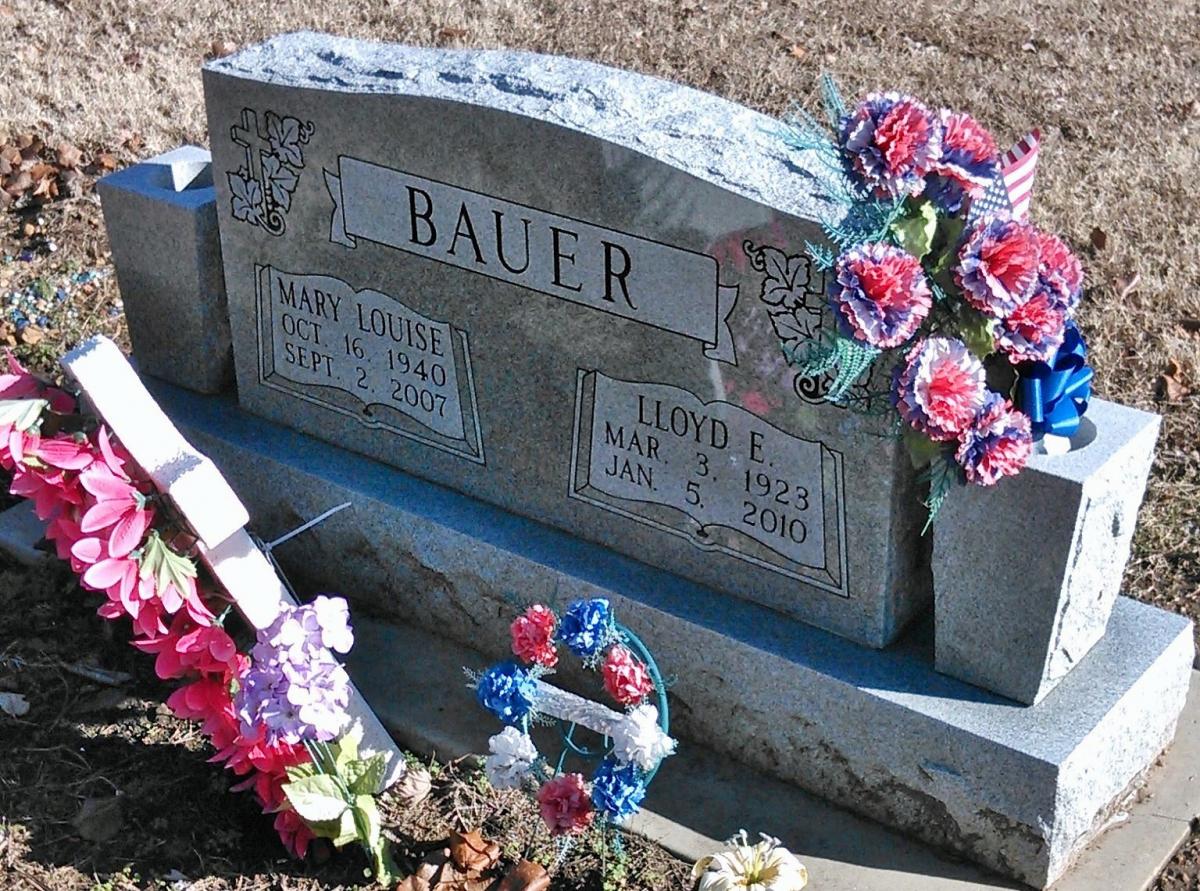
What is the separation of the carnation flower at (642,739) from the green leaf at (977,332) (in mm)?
895

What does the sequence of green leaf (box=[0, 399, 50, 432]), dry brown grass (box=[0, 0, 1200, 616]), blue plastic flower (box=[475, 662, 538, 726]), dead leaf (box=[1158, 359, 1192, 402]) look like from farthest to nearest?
dry brown grass (box=[0, 0, 1200, 616]) < dead leaf (box=[1158, 359, 1192, 402]) < green leaf (box=[0, 399, 50, 432]) < blue plastic flower (box=[475, 662, 538, 726])

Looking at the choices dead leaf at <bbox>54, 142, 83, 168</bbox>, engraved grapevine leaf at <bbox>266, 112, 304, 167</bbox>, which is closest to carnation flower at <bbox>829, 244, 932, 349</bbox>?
engraved grapevine leaf at <bbox>266, 112, 304, 167</bbox>

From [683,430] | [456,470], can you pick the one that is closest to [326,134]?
[456,470]

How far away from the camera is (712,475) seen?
317cm

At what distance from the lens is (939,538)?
289 centimetres

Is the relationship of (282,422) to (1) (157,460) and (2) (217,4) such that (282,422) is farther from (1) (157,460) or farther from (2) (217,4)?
(2) (217,4)

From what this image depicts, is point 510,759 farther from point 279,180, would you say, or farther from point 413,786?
point 279,180

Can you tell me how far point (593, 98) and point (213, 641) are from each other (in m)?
1.36

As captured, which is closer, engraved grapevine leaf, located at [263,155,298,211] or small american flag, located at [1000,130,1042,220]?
small american flag, located at [1000,130,1042,220]

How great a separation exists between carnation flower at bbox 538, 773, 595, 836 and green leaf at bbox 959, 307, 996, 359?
1.11 metres

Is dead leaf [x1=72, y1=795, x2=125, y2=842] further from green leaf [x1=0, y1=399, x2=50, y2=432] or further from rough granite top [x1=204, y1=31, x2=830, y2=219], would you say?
rough granite top [x1=204, y1=31, x2=830, y2=219]

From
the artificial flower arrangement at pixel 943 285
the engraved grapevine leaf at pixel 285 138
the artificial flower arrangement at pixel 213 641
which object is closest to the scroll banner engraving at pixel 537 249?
the engraved grapevine leaf at pixel 285 138

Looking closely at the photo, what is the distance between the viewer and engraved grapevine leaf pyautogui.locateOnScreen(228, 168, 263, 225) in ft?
12.0

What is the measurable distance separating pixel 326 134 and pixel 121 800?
1.55 m
